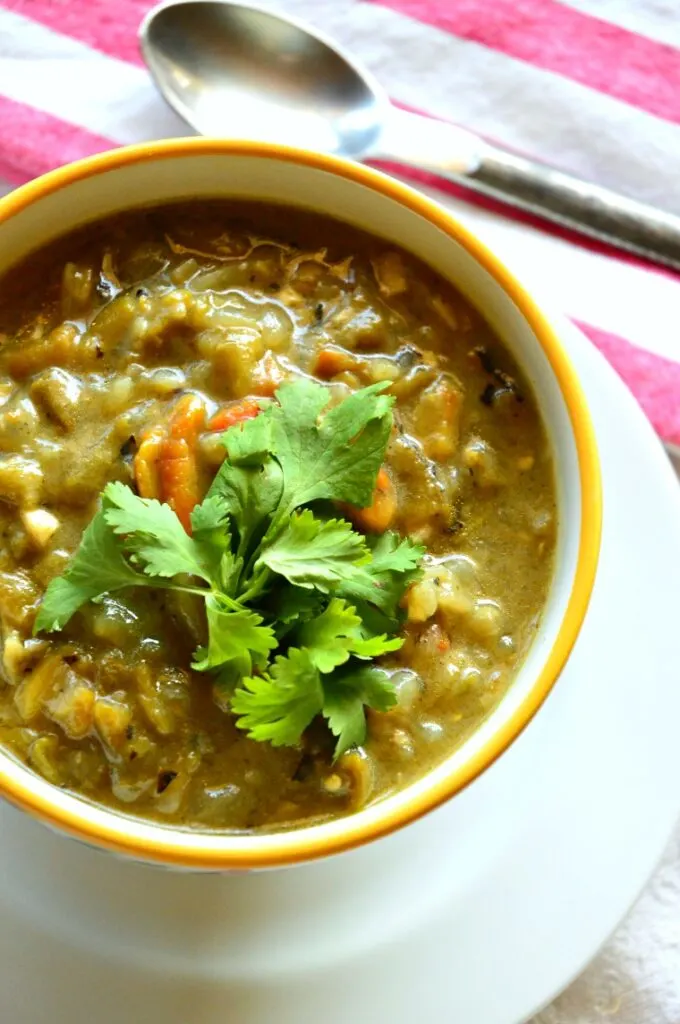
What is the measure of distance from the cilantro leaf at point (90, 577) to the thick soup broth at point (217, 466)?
0.28 ft

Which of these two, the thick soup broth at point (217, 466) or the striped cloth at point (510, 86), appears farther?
the striped cloth at point (510, 86)

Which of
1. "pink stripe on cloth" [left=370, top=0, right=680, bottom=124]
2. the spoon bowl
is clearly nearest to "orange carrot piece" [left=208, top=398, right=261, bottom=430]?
the spoon bowl

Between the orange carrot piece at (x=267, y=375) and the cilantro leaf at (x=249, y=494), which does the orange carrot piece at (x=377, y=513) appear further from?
the orange carrot piece at (x=267, y=375)

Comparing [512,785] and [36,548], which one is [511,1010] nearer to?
[512,785]

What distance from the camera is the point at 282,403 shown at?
223 cm

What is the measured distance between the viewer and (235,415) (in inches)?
91.0

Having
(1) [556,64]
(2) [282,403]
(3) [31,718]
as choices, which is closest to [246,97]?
(1) [556,64]

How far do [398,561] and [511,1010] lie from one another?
1.05 m

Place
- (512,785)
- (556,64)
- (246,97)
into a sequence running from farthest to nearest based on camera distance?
(556,64) → (246,97) → (512,785)

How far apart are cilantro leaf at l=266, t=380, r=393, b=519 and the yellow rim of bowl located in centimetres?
37

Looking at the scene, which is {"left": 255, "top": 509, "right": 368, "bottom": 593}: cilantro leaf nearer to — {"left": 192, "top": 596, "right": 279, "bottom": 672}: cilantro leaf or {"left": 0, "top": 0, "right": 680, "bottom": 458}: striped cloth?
{"left": 192, "top": 596, "right": 279, "bottom": 672}: cilantro leaf

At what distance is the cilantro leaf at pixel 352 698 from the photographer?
2135mm

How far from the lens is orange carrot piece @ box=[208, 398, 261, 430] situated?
231 centimetres

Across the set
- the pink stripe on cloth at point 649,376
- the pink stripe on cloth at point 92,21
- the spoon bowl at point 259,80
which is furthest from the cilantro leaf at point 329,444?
the pink stripe on cloth at point 92,21
